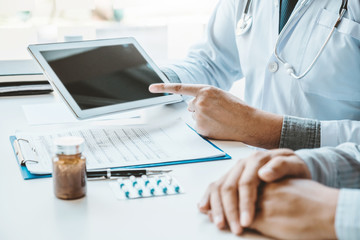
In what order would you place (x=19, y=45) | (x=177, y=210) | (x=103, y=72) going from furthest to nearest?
(x=19, y=45), (x=103, y=72), (x=177, y=210)

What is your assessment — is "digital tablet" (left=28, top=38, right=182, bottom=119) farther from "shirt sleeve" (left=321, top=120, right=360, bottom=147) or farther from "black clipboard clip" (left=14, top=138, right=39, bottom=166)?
"shirt sleeve" (left=321, top=120, right=360, bottom=147)

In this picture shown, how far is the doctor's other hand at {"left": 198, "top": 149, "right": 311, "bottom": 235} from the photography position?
758 mm

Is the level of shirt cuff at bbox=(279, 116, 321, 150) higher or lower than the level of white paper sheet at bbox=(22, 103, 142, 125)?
higher

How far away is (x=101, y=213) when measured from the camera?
0.80 metres

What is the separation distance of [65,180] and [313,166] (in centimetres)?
43

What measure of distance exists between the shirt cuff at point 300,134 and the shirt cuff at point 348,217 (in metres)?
0.41

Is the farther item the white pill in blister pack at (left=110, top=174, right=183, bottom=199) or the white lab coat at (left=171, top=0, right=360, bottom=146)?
the white lab coat at (left=171, top=0, right=360, bottom=146)

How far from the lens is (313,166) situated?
0.84 metres

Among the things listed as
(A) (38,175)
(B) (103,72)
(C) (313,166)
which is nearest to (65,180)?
(A) (38,175)

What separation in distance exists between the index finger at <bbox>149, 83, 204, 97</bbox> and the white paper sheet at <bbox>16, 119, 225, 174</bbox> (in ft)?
0.29

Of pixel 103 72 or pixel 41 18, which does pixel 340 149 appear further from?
pixel 41 18

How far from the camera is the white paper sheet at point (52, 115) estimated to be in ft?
4.26

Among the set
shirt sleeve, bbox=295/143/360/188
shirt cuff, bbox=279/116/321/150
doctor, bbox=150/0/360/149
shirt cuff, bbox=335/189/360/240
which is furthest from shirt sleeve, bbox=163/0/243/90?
shirt cuff, bbox=335/189/360/240

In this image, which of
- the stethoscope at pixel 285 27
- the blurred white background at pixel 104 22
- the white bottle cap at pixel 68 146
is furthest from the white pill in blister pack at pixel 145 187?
the blurred white background at pixel 104 22
